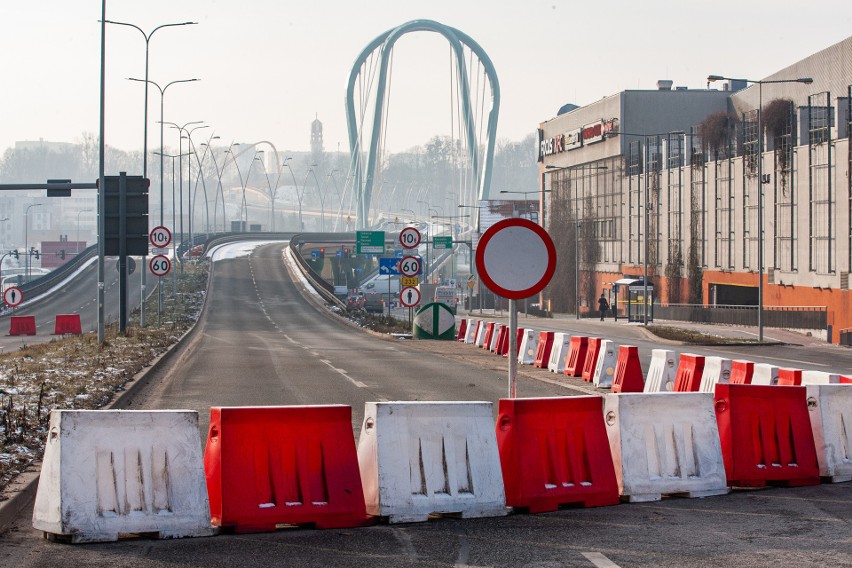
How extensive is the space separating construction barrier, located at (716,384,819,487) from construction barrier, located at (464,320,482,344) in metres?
26.8

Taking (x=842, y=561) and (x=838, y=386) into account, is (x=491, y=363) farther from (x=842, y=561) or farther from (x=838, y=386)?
(x=842, y=561)

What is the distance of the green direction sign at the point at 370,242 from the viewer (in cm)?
6938

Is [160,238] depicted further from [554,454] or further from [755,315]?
[554,454]

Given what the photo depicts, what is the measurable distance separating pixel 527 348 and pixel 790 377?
1335 cm

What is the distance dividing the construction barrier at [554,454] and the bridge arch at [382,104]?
13533 cm

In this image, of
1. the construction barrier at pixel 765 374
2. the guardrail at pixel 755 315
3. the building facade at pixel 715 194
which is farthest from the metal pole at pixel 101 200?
the guardrail at pixel 755 315

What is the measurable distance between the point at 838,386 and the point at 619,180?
8338 centimetres

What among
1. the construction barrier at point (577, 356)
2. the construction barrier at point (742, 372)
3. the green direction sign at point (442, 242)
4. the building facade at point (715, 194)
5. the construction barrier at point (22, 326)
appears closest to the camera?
the construction barrier at point (742, 372)

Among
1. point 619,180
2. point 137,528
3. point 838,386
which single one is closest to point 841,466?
point 838,386

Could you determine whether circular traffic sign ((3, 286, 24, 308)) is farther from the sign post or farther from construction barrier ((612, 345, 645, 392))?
the sign post

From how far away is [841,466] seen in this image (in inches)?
434

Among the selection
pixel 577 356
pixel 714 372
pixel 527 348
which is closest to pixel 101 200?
pixel 527 348

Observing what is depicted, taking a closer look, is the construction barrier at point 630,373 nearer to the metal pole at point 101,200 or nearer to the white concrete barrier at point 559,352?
the white concrete barrier at point 559,352

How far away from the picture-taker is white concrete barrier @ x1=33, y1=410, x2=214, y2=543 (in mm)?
8250
